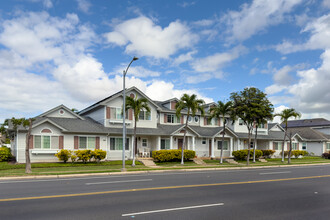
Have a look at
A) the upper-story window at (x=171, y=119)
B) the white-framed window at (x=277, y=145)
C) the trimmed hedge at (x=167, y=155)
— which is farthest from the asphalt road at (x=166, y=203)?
the white-framed window at (x=277, y=145)

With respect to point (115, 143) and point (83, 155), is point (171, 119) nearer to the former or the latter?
point (115, 143)

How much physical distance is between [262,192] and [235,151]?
26.6m

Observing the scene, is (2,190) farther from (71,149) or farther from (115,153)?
(115,153)

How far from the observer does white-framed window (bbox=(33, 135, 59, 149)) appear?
27.0 meters

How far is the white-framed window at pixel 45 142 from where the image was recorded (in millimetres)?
27016

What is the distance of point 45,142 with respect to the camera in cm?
2744

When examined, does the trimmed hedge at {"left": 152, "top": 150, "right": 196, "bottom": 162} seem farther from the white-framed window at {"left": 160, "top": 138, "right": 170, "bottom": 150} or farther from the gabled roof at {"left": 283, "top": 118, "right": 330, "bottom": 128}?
the gabled roof at {"left": 283, "top": 118, "right": 330, "bottom": 128}

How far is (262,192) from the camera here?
12.2 m

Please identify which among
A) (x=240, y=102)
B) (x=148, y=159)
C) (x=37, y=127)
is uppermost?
(x=240, y=102)

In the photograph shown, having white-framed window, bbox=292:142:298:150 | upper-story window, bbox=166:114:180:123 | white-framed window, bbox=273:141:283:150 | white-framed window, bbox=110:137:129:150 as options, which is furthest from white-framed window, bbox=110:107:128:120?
white-framed window, bbox=292:142:298:150

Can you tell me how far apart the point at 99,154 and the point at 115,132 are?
320cm

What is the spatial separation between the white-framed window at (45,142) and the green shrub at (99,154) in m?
Result: 3.73

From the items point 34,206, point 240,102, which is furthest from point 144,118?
point 34,206

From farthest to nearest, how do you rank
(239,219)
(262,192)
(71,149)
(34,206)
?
1. (71,149)
2. (262,192)
3. (34,206)
4. (239,219)
